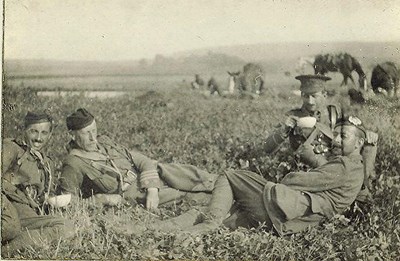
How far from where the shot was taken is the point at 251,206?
8.27 m

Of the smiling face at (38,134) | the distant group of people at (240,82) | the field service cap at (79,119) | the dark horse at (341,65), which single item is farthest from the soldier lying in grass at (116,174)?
the dark horse at (341,65)

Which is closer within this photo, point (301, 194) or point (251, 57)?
point (301, 194)

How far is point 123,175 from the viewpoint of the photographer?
27.4 feet

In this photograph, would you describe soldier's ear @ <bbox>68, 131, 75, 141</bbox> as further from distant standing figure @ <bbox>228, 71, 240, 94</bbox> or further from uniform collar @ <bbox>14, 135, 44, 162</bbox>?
distant standing figure @ <bbox>228, 71, 240, 94</bbox>

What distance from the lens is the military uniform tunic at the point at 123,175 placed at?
8.30 m

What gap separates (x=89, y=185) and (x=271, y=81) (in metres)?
1.78

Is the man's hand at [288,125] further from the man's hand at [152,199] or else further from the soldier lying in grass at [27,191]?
the soldier lying in grass at [27,191]

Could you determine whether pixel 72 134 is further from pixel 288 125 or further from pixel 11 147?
pixel 288 125

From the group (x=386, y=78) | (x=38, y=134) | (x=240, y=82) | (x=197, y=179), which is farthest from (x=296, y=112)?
(x=38, y=134)

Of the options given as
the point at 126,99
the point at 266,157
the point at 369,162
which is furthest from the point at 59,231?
the point at 369,162

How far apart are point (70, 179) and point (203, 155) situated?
1.15m

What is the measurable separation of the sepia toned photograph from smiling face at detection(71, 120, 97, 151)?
1 cm

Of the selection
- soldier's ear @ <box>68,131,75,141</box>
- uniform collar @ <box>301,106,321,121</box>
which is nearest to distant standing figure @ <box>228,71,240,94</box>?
uniform collar @ <box>301,106,321,121</box>

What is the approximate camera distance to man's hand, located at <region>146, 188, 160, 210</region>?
327 inches
